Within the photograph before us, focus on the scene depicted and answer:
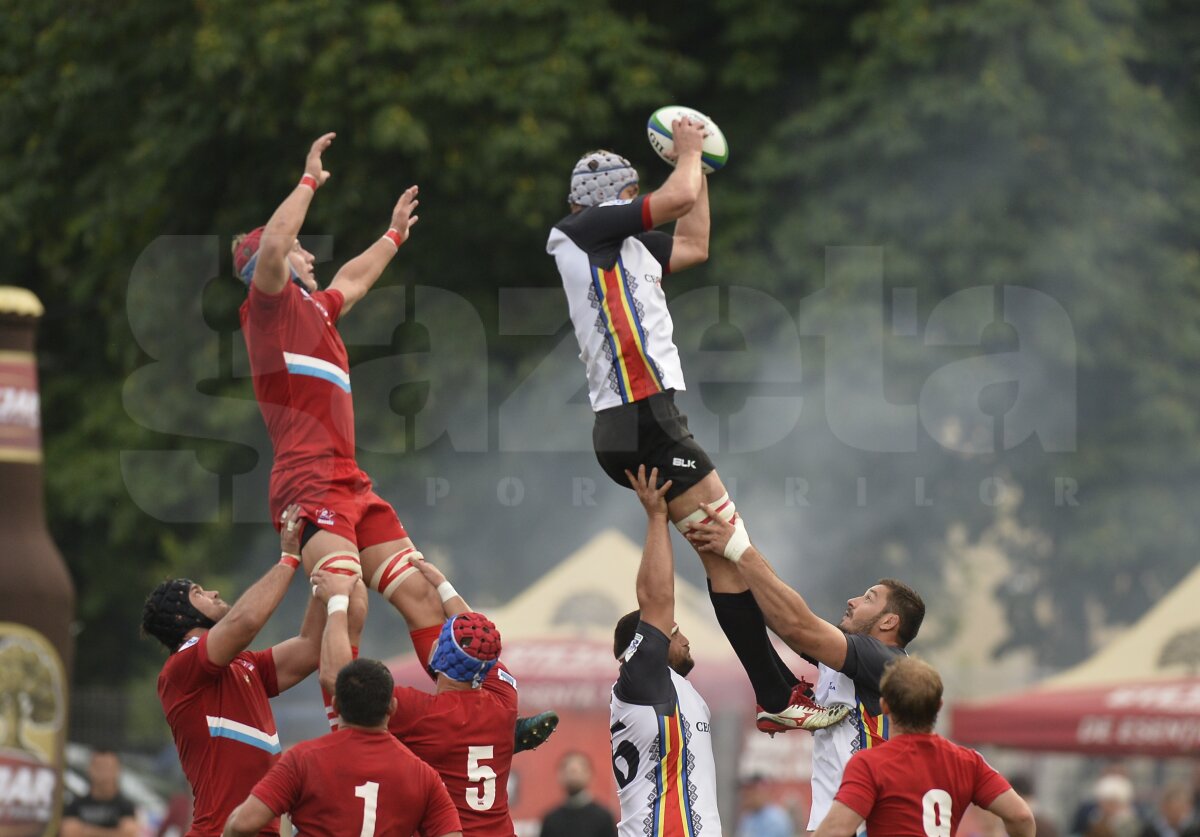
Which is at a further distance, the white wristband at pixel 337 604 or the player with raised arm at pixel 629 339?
the player with raised arm at pixel 629 339

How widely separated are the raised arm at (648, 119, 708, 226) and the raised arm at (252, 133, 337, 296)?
5.33ft

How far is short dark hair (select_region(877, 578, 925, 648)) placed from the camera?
8.53m

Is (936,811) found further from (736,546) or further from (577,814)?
(577,814)

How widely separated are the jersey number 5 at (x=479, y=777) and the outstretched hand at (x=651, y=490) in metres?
1.36

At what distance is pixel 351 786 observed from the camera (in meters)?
7.45

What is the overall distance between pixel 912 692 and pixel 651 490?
170 cm

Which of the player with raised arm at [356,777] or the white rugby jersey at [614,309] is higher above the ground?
the white rugby jersey at [614,309]

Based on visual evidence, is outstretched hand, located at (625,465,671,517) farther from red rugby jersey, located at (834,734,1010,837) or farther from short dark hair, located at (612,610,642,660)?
red rugby jersey, located at (834,734,1010,837)

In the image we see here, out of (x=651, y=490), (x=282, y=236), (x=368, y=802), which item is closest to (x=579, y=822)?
(x=651, y=490)

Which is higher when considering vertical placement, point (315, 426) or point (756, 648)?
point (315, 426)

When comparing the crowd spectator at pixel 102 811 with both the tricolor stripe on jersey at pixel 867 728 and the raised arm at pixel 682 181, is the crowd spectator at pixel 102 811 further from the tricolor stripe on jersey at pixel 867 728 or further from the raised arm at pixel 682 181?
the raised arm at pixel 682 181

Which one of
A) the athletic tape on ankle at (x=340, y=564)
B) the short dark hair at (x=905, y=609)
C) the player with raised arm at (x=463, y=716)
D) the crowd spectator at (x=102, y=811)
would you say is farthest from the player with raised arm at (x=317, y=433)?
the crowd spectator at (x=102, y=811)

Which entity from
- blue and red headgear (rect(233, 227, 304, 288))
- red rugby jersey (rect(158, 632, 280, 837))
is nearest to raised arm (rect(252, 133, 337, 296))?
blue and red headgear (rect(233, 227, 304, 288))

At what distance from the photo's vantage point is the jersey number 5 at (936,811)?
736 centimetres
